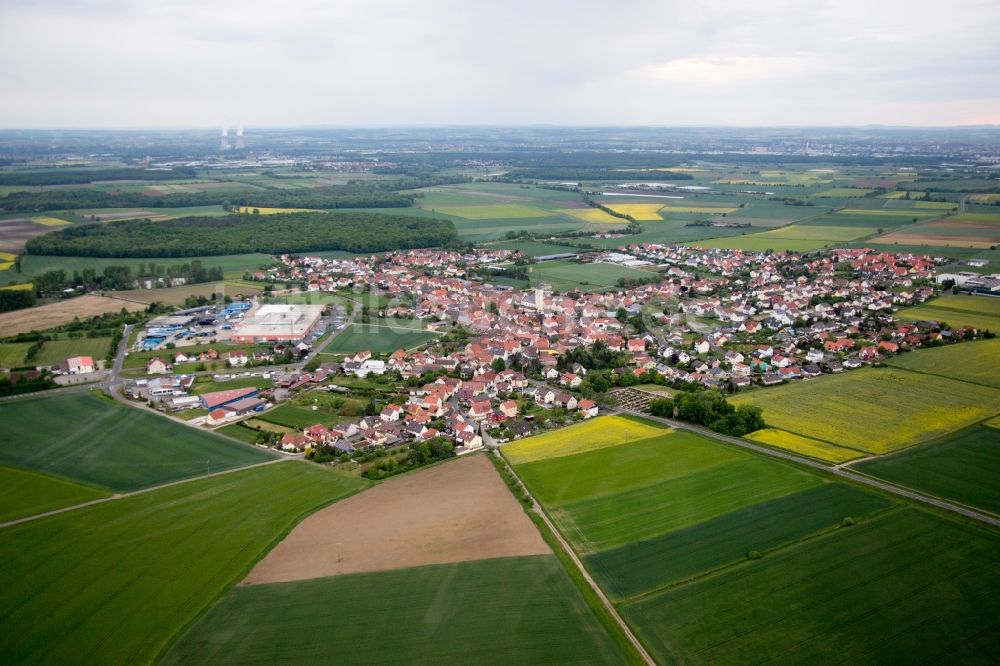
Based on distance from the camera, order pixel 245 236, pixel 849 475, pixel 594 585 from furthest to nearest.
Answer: pixel 245 236 → pixel 849 475 → pixel 594 585

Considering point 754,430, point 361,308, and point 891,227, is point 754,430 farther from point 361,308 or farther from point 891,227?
point 891,227

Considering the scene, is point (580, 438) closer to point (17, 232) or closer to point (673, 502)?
point (673, 502)

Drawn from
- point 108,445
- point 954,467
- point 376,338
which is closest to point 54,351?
point 108,445

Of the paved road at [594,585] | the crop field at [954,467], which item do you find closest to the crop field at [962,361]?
the crop field at [954,467]

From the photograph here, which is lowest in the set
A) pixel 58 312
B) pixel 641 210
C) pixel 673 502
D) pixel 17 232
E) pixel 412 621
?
pixel 412 621

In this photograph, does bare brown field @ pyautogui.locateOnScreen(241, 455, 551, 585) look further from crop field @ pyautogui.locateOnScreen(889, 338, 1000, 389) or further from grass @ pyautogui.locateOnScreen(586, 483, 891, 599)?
crop field @ pyautogui.locateOnScreen(889, 338, 1000, 389)

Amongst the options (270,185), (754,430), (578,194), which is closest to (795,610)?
(754,430)
